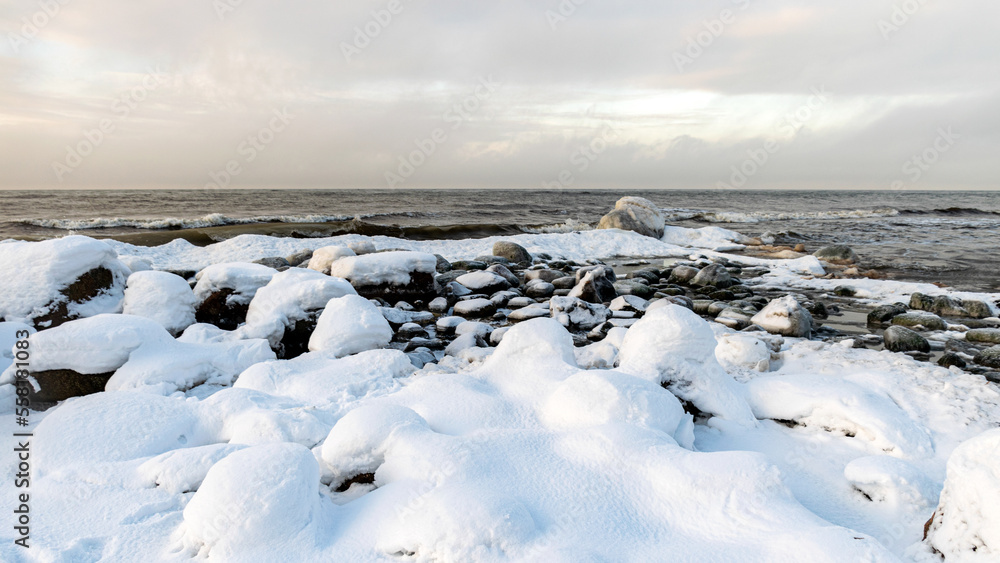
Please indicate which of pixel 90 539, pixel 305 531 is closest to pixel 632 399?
pixel 305 531

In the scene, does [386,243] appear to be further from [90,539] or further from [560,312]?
[90,539]

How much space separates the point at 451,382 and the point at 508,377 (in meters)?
0.51

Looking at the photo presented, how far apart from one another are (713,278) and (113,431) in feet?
32.2

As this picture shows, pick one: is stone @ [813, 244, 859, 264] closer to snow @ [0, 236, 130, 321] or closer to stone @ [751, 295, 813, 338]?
stone @ [751, 295, 813, 338]

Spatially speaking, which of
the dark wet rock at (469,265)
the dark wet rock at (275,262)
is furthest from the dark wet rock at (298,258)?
the dark wet rock at (469,265)

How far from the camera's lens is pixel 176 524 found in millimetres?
2756

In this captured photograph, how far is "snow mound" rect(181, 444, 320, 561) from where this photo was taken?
96.6 inches

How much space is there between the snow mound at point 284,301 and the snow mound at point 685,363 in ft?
12.2

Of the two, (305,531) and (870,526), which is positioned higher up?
(305,531)

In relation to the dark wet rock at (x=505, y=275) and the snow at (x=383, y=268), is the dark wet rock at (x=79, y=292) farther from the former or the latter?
the dark wet rock at (x=505, y=275)

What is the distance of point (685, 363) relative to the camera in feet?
14.6

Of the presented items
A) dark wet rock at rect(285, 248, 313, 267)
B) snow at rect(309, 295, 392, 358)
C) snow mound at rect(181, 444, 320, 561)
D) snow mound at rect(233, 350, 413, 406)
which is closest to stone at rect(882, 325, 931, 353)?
snow mound at rect(233, 350, 413, 406)

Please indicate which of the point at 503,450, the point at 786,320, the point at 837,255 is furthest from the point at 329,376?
the point at 837,255

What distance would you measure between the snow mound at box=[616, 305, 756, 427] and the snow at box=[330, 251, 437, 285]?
5.11 m
